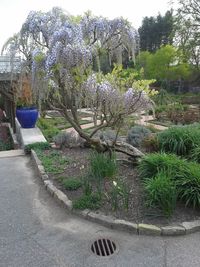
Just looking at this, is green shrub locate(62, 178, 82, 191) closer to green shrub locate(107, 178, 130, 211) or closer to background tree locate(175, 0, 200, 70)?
green shrub locate(107, 178, 130, 211)

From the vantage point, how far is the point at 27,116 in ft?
26.9

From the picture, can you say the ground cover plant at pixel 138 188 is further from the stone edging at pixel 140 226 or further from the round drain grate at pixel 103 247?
the round drain grate at pixel 103 247

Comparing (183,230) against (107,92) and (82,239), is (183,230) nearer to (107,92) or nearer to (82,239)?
(82,239)

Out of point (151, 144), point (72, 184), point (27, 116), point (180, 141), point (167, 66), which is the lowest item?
point (72, 184)

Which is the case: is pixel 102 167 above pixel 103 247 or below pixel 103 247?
above

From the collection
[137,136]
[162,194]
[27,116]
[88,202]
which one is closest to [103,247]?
[88,202]

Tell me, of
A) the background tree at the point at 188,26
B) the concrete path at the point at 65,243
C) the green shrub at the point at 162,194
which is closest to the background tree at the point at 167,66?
the background tree at the point at 188,26

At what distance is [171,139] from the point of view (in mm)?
5469

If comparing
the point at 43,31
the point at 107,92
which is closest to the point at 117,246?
the point at 107,92

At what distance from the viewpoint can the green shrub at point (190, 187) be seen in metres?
3.65

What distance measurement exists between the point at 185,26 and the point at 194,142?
1823 cm

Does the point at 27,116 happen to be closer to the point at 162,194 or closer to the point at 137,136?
the point at 137,136

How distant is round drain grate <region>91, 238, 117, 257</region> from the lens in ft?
9.93

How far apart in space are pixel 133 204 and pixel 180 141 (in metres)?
1.93
